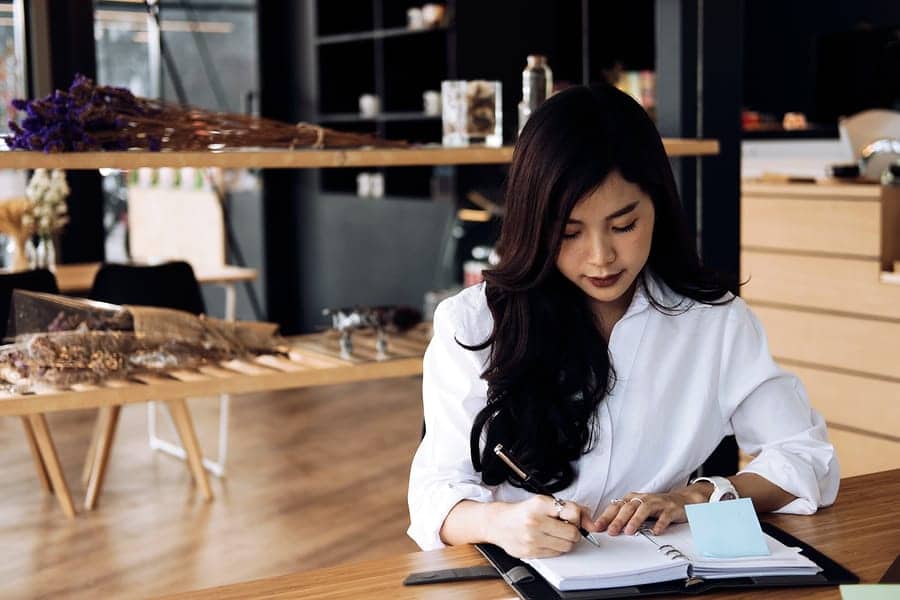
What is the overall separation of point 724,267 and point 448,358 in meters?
1.73

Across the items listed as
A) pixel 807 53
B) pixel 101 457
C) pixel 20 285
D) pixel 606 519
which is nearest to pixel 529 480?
pixel 606 519

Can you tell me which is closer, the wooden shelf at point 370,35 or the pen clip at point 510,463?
the pen clip at point 510,463

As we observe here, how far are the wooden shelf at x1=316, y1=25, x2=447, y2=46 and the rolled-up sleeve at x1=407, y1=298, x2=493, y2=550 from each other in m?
5.20

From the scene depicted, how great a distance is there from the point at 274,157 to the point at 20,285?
4.02ft

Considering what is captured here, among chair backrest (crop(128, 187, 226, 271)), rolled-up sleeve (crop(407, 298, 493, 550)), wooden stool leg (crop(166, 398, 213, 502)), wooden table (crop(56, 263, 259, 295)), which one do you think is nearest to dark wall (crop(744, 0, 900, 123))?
chair backrest (crop(128, 187, 226, 271))

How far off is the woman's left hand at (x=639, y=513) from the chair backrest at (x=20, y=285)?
2.58 metres

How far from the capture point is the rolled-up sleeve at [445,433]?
69.0 inches

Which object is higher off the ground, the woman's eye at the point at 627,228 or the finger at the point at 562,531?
the woman's eye at the point at 627,228

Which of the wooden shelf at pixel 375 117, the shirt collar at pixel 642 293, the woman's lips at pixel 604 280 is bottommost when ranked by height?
the shirt collar at pixel 642 293

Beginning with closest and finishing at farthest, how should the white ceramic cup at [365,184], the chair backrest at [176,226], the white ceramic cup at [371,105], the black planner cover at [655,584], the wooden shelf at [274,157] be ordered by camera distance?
the black planner cover at [655,584] < the wooden shelf at [274,157] < the white ceramic cup at [371,105] < the white ceramic cup at [365,184] < the chair backrest at [176,226]

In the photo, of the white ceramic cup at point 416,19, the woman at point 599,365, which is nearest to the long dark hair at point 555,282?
the woman at point 599,365

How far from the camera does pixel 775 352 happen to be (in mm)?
4754

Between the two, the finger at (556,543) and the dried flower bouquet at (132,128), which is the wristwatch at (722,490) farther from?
the dried flower bouquet at (132,128)

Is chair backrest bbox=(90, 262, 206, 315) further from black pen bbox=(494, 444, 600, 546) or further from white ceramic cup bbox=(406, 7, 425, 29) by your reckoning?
white ceramic cup bbox=(406, 7, 425, 29)
